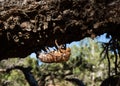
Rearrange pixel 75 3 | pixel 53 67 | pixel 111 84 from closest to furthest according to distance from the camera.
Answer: pixel 75 3 → pixel 111 84 → pixel 53 67

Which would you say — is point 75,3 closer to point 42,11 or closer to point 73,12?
point 73,12

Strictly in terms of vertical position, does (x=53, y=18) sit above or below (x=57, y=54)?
above

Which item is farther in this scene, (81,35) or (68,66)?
(68,66)

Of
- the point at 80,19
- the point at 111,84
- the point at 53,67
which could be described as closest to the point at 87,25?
the point at 80,19

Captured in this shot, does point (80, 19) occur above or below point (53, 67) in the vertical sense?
below

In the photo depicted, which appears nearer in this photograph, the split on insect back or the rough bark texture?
the rough bark texture

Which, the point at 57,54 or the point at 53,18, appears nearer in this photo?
the point at 53,18

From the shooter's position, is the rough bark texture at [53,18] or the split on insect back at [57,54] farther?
the split on insect back at [57,54]

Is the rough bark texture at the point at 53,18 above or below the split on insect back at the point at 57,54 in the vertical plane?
above
